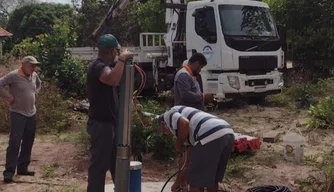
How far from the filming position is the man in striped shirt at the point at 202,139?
173 inches

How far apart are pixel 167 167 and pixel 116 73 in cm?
335

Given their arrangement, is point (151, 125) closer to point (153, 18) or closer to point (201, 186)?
point (201, 186)

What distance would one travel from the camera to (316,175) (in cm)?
625

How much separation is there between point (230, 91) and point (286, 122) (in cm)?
172

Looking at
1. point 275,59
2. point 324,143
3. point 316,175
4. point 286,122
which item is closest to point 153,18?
point 275,59

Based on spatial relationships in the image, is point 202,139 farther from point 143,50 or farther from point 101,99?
point 143,50

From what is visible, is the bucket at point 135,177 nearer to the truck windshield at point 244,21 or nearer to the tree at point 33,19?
the truck windshield at point 244,21

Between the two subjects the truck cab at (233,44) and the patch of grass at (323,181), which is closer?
the patch of grass at (323,181)

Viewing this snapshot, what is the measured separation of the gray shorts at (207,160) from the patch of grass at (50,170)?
9.71 feet

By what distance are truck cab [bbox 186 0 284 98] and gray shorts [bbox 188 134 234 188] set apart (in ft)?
24.3

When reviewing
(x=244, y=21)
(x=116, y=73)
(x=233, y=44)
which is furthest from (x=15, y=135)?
(x=244, y=21)

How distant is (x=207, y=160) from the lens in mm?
4473

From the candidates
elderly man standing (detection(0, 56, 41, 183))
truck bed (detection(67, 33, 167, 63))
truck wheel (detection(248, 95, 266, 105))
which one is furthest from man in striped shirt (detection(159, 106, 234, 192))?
truck bed (detection(67, 33, 167, 63))

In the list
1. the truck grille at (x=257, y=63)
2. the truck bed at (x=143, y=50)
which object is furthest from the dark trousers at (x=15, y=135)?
the truck bed at (x=143, y=50)
